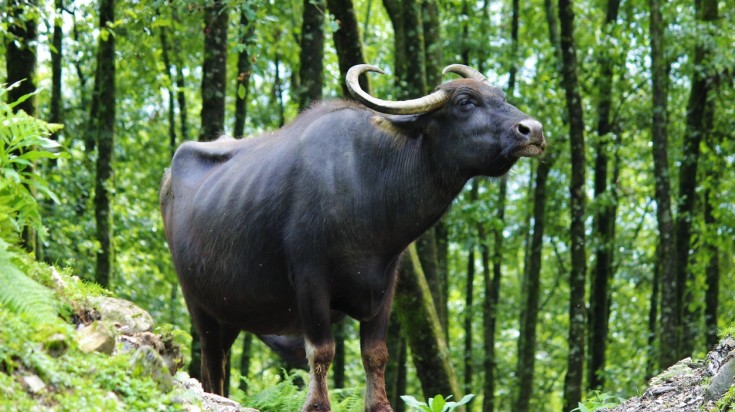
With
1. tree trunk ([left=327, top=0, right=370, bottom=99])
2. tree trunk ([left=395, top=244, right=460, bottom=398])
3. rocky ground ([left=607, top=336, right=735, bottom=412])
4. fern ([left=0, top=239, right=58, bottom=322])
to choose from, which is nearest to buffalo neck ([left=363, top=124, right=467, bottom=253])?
rocky ground ([left=607, top=336, right=735, bottom=412])

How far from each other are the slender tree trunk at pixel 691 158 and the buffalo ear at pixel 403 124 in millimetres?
13094

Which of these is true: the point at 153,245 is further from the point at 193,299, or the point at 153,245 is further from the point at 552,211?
the point at 193,299

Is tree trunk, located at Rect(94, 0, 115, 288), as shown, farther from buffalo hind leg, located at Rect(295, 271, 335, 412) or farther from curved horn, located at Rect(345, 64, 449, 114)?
buffalo hind leg, located at Rect(295, 271, 335, 412)

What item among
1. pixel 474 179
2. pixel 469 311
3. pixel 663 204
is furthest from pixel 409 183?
pixel 469 311

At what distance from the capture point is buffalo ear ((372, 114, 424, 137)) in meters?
9.61

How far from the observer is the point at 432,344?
13.7m

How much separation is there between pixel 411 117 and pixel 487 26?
1656 cm

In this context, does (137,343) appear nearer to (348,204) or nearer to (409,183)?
(348,204)

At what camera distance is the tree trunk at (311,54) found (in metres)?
17.8

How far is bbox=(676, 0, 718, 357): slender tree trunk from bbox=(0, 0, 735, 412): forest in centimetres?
4

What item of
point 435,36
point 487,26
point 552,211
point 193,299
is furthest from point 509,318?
point 193,299

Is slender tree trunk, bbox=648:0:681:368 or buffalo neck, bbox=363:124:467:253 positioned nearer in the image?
→ buffalo neck, bbox=363:124:467:253

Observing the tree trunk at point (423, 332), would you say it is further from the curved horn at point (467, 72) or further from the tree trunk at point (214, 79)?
the tree trunk at point (214, 79)

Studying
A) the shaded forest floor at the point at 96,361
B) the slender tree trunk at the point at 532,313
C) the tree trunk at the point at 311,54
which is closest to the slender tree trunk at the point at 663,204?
the tree trunk at the point at 311,54
